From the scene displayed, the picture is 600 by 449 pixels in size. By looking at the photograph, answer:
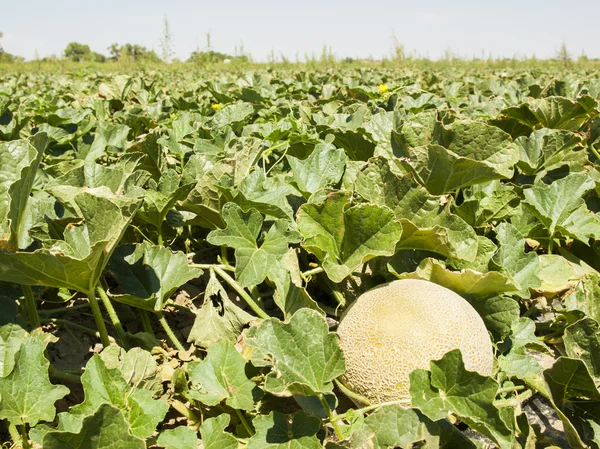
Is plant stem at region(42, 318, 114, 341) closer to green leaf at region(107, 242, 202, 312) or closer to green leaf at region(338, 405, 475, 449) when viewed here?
green leaf at region(107, 242, 202, 312)

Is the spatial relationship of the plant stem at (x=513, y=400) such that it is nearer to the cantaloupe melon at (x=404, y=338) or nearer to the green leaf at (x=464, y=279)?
the cantaloupe melon at (x=404, y=338)

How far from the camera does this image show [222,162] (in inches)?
77.0

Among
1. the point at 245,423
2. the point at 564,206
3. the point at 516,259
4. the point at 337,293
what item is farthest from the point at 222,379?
the point at 564,206

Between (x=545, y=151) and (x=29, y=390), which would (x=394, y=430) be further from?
(x=545, y=151)

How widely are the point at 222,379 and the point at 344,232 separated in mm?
552

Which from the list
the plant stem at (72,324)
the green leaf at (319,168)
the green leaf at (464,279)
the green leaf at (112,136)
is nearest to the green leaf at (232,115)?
the green leaf at (112,136)

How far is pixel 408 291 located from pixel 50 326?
4.20 feet

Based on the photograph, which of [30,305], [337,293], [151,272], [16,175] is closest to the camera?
[16,175]

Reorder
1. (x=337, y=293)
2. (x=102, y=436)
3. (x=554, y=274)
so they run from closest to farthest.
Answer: (x=102, y=436) → (x=337, y=293) → (x=554, y=274)

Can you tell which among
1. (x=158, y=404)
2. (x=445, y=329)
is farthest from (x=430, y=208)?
(x=158, y=404)

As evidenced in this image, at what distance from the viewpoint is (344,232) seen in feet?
5.50

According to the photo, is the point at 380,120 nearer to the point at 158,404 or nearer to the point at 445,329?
the point at 445,329

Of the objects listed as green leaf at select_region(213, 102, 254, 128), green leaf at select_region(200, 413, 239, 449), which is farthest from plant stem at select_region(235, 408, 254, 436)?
green leaf at select_region(213, 102, 254, 128)

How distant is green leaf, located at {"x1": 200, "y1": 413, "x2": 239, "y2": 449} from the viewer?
4.30ft
